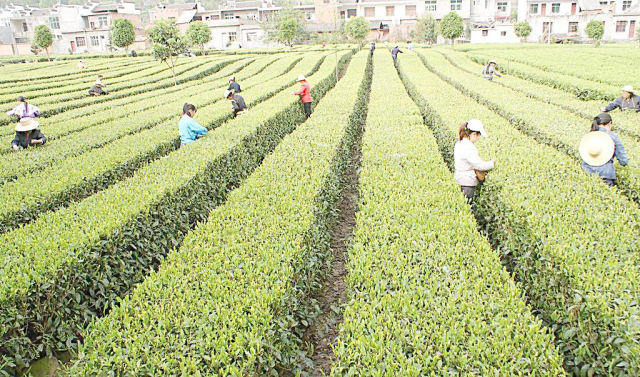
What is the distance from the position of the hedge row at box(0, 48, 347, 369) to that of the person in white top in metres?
4.53

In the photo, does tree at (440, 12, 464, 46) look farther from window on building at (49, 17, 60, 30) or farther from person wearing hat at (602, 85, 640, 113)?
window on building at (49, 17, 60, 30)

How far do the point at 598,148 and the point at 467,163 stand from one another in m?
2.18

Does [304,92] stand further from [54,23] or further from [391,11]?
[54,23]

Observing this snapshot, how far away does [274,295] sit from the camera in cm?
410

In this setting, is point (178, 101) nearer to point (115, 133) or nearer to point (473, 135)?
point (115, 133)

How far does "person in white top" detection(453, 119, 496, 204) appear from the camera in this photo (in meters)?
6.82

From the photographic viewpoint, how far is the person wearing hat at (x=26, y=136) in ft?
36.6

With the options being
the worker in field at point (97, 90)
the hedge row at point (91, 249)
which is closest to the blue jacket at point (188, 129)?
the hedge row at point (91, 249)

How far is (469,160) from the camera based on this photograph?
22.7ft

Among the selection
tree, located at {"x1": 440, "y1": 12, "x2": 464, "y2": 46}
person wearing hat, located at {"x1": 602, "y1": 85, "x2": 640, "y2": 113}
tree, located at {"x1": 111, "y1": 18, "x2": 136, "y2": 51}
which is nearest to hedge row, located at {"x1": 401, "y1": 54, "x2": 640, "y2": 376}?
person wearing hat, located at {"x1": 602, "y1": 85, "x2": 640, "y2": 113}

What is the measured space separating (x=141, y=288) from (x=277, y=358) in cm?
151

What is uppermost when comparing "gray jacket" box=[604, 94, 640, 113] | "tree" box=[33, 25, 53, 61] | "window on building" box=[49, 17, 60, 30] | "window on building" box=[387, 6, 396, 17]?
"window on building" box=[49, 17, 60, 30]

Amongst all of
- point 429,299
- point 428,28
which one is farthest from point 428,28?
point 429,299

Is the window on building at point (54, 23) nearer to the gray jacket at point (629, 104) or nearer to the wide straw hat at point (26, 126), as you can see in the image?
the wide straw hat at point (26, 126)
